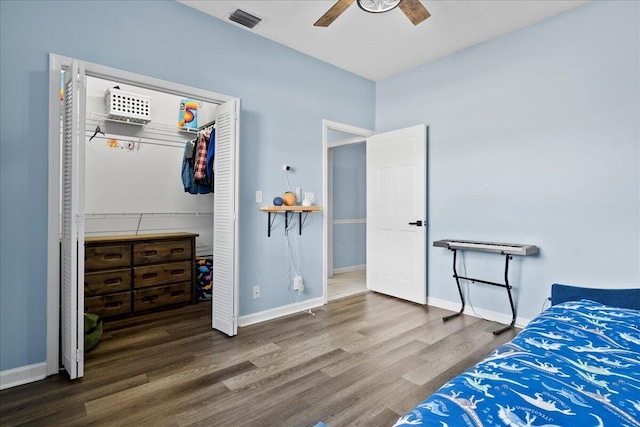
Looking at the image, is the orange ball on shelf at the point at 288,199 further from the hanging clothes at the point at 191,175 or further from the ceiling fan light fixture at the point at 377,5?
the ceiling fan light fixture at the point at 377,5

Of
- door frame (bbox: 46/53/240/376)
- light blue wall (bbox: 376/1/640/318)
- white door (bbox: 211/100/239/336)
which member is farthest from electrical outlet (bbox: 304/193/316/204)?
door frame (bbox: 46/53/240/376)

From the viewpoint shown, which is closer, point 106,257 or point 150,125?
point 106,257

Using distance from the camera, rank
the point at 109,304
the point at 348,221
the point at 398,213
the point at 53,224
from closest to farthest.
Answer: the point at 53,224, the point at 109,304, the point at 398,213, the point at 348,221

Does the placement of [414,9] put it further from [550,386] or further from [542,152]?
[550,386]

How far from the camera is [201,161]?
12.3 feet

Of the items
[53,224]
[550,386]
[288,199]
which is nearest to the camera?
[550,386]

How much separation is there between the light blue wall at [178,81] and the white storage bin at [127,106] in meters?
1.35

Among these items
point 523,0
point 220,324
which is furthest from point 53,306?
point 523,0

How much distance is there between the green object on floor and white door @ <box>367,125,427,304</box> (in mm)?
3116

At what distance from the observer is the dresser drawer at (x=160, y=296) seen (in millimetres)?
3627

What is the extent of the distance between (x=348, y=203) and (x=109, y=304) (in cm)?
405

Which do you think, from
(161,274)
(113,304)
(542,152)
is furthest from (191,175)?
(542,152)

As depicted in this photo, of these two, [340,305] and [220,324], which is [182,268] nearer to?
[220,324]

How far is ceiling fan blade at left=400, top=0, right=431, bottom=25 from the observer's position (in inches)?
91.3
